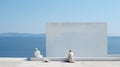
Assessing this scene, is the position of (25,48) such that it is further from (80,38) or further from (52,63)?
(52,63)

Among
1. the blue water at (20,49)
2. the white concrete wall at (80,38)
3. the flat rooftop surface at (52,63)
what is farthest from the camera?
the blue water at (20,49)

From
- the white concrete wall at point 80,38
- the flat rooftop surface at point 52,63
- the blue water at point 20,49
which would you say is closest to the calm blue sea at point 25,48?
the blue water at point 20,49

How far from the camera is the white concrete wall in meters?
14.9

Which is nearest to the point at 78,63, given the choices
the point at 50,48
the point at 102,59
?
the point at 102,59

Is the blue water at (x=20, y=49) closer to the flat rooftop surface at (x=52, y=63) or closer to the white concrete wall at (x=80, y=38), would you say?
the white concrete wall at (x=80, y=38)

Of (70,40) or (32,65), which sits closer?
(32,65)

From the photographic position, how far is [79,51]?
1498cm

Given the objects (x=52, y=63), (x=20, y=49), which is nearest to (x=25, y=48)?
(x=20, y=49)

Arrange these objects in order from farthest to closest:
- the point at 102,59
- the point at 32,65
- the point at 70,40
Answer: the point at 70,40 < the point at 102,59 < the point at 32,65

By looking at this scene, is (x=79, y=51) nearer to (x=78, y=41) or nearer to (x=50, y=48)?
(x=78, y=41)

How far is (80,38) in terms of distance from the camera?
589 inches

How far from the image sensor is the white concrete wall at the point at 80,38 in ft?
49.0

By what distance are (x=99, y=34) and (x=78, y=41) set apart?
1134 mm

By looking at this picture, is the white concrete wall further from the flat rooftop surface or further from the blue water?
the blue water
